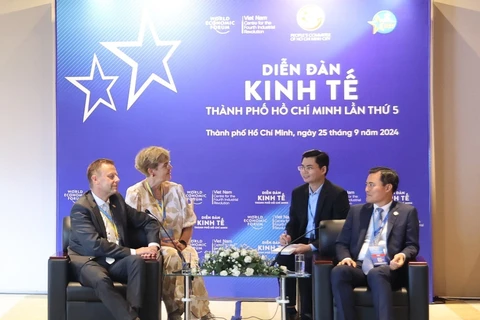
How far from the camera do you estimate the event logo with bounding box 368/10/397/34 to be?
600cm

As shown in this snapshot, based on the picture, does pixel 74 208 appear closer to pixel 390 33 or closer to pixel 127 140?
pixel 127 140

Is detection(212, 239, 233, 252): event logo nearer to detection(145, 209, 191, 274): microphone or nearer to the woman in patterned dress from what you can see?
the woman in patterned dress

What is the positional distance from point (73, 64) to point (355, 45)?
2.48 m

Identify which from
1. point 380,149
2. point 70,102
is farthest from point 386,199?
point 70,102

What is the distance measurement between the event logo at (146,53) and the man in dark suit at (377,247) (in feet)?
7.31

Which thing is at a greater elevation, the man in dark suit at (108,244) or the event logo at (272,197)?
the event logo at (272,197)

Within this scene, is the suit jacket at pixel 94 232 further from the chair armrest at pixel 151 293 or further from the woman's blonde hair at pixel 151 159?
the woman's blonde hair at pixel 151 159

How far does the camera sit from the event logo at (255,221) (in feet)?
20.2

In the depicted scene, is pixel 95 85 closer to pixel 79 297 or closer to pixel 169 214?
pixel 169 214

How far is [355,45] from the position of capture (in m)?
6.06

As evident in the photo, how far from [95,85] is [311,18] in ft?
6.53

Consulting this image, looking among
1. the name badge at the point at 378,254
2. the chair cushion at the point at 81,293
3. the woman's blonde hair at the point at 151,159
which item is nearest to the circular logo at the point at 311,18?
the woman's blonde hair at the point at 151,159

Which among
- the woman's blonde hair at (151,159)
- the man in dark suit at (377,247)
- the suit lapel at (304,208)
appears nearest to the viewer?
the man in dark suit at (377,247)

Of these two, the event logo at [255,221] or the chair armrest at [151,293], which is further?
the event logo at [255,221]
